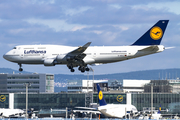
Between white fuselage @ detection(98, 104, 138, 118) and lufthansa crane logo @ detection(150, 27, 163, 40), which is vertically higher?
lufthansa crane logo @ detection(150, 27, 163, 40)

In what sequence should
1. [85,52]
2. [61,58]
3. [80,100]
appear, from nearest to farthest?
1. [61,58]
2. [85,52]
3. [80,100]

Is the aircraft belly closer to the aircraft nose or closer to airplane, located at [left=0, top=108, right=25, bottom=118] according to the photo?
the aircraft nose

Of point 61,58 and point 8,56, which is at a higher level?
point 8,56

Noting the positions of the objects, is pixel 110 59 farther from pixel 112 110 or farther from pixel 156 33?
pixel 112 110

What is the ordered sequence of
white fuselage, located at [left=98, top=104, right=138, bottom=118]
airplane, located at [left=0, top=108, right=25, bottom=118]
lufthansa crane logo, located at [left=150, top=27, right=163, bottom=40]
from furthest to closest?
airplane, located at [left=0, top=108, right=25, bottom=118]
white fuselage, located at [left=98, top=104, right=138, bottom=118]
lufthansa crane logo, located at [left=150, top=27, right=163, bottom=40]

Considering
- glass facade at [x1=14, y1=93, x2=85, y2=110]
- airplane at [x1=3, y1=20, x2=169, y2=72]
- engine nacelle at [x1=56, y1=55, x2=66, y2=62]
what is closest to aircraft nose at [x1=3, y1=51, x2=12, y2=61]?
airplane at [x1=3, y1=20, x2=169, y2=72]

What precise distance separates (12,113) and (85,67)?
35570mm

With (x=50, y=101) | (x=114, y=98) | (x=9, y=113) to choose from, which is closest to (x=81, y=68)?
(x=9, y=113)

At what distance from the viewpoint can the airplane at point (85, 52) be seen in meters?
78.7

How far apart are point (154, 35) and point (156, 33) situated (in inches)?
24.5

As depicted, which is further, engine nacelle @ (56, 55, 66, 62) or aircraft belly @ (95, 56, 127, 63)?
engine nacelle @ (56, 55, 66, 62)

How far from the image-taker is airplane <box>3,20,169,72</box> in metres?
78.7

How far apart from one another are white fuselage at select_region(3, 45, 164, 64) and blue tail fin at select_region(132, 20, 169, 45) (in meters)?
3.05

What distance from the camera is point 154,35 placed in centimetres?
8281
